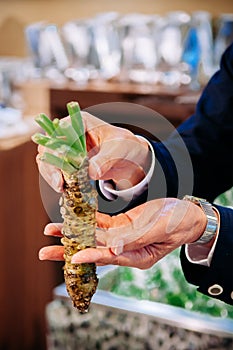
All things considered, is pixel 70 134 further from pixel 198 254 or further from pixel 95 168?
pixel 198 254

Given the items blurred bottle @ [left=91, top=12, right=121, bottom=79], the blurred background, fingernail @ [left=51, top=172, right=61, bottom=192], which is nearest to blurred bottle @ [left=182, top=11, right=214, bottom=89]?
the blurred background

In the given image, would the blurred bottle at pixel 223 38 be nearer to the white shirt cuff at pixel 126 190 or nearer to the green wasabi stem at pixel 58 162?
the white shirt cuff at pixel 126 190

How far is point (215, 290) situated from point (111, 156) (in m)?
0.33

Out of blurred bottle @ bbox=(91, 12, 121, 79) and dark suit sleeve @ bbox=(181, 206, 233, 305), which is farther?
blurred bottle @ bbox=(91, 12, 121, 79)

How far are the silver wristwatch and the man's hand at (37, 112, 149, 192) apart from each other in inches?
3.9

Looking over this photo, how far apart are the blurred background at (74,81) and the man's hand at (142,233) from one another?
4.98 feet

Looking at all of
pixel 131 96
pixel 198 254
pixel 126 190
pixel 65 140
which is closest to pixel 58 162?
pixel 65 140

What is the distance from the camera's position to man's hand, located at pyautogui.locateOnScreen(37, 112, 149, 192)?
0.76m

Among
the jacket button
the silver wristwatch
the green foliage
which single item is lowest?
the green foliage

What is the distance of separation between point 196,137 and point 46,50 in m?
1.81

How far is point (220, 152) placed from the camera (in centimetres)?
136

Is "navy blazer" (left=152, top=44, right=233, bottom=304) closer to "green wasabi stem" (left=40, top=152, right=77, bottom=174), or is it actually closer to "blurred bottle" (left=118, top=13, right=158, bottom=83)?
"green wasabi stem" (left=40, top=152, right=77, bottom=174)

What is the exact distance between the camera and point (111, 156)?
2.73ft

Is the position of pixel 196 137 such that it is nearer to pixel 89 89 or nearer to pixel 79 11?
pixel 89 89
